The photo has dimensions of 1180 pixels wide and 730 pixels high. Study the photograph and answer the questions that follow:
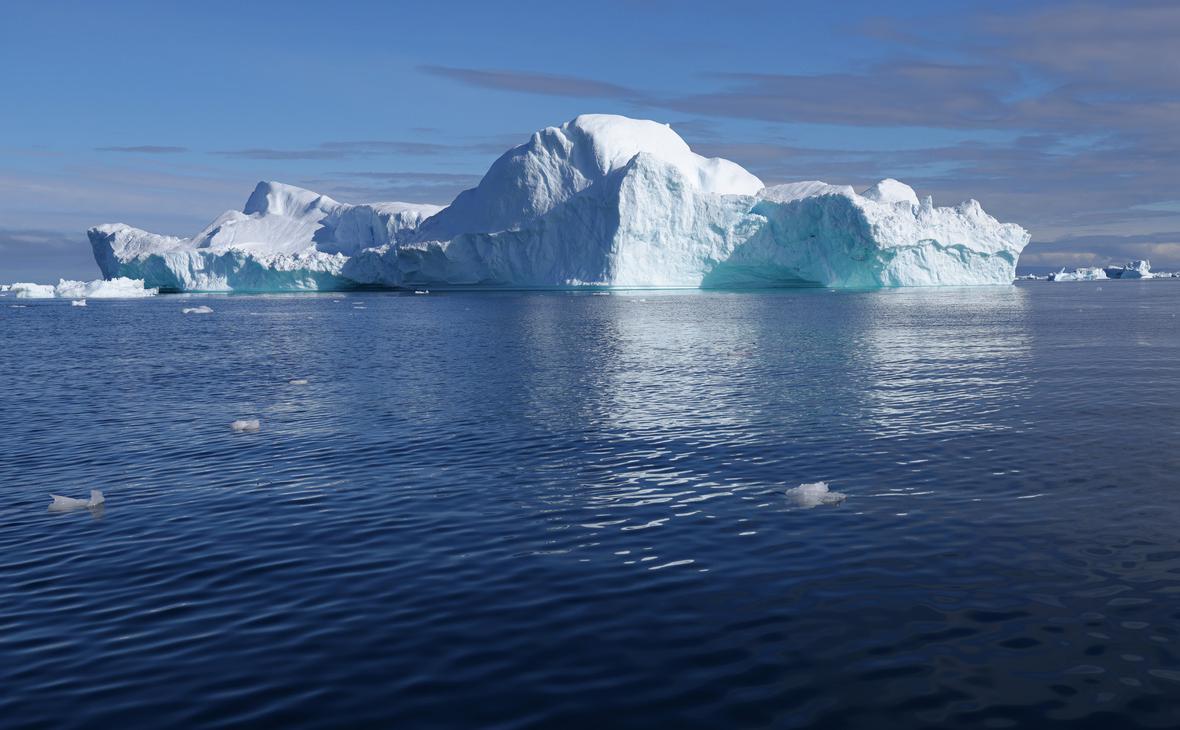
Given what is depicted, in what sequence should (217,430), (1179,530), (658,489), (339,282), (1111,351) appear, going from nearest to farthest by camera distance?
1. (1179,530)
2. (658,489)
3. (217,430)
4. (1111,351)
5. (339,282)

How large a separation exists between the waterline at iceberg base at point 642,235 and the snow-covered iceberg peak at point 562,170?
148mm

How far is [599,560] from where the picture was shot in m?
10.9

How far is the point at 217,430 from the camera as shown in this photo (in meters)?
20.4

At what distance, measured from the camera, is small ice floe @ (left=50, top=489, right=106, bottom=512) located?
13.4m

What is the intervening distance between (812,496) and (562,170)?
286ft

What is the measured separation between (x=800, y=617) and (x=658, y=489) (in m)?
5.48

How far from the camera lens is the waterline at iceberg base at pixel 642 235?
85125 millimetres

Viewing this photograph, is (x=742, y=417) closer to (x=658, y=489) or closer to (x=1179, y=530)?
(x=658, y=489)

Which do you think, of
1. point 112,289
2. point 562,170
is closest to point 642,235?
point 562,170

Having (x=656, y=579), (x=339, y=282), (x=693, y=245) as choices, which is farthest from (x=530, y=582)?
(x=339, y=282)

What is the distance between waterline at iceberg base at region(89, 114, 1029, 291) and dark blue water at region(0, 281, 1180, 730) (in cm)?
6100

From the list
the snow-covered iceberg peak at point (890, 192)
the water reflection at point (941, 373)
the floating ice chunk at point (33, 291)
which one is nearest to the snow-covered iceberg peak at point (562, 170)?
the snow-covered iceberg peak at point (890, 192)

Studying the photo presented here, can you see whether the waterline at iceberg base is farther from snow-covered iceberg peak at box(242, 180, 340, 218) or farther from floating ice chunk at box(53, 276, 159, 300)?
snow-covered iceberg peak at box(242, 180, 340, 218)

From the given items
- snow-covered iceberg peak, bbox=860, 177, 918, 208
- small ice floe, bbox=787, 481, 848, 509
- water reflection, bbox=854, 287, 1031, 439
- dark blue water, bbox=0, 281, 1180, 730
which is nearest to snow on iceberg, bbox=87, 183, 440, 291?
snow-covered iceberg peak, bbox=860, 177, 918, 208
